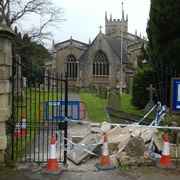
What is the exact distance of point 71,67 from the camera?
42.9 meters

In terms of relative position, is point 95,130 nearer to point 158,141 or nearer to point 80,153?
point 80,153

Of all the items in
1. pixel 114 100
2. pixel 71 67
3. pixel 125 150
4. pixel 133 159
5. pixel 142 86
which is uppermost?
pixel 71 67

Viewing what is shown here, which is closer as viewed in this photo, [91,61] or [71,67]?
[91,61]

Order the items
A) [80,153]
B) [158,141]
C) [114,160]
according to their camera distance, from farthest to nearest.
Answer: [158,141]
[80,153]
[114,160]

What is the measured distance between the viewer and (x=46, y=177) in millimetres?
4785

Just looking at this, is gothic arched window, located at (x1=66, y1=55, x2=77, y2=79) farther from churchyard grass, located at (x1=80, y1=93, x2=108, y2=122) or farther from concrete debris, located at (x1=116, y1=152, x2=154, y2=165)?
concrete debris, located at (x1=116, y1=152, x2=154, y2=165)

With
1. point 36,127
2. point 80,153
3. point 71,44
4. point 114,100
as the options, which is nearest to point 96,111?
point 114,100

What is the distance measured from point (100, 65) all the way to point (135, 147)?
35.8 m

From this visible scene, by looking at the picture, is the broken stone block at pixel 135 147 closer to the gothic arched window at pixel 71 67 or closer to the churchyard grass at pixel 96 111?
the churchyard grass at pixel 96 111

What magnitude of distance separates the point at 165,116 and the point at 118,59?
32.8m

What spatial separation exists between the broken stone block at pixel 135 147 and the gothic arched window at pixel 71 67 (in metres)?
37.3

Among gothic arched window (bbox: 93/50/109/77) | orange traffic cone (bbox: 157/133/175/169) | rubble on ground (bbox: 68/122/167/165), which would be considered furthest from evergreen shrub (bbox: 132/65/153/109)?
gothic arched window (bbox: 93/50/109/77)

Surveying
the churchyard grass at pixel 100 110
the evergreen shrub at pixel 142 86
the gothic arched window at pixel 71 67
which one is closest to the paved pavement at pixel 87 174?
the churchyard grass at pixel 100 110

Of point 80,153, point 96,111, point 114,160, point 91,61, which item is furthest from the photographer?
point 91,61
